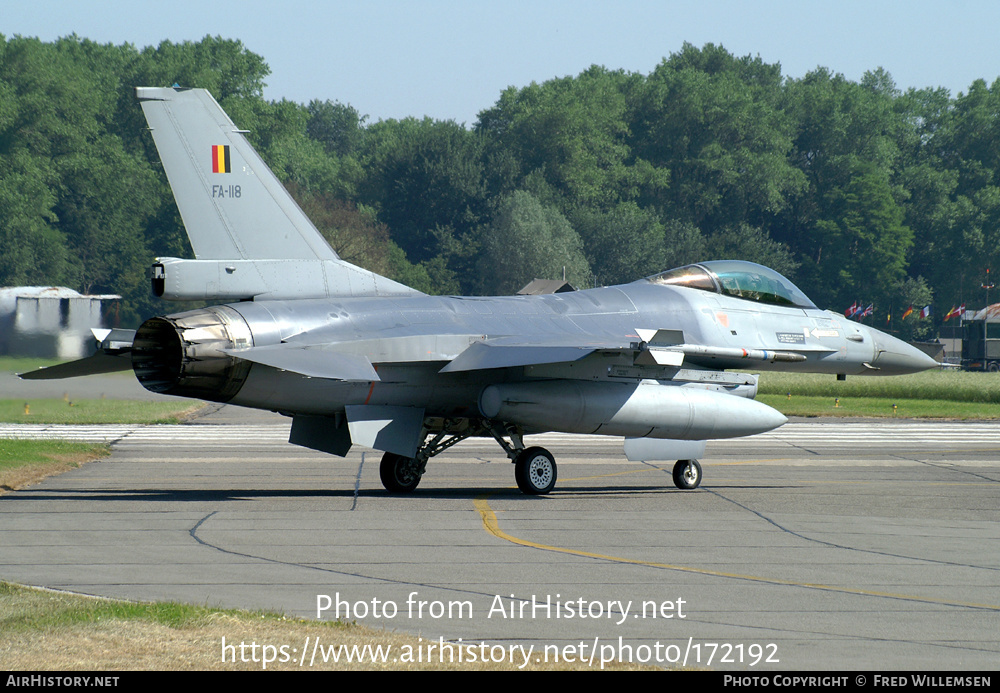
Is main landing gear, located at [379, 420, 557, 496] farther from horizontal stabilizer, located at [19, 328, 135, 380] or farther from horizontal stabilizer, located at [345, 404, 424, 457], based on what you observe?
horizontal stabilizer, located at [19, 328, 135, 380]

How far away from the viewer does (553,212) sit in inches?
3637

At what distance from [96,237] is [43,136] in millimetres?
10380

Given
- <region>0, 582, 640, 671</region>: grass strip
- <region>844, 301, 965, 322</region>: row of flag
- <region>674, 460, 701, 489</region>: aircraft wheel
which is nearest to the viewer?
<region>0, 582, 640, 671</region>: grass strip

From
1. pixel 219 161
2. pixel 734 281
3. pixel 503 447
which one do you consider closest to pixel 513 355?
pixel 503 447

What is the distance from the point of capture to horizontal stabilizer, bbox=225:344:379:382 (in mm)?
14672

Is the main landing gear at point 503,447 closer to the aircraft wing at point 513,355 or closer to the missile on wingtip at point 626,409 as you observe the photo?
the missile on wingtip at point 626,409

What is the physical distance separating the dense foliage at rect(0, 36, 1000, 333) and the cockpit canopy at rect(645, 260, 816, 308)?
60703mm

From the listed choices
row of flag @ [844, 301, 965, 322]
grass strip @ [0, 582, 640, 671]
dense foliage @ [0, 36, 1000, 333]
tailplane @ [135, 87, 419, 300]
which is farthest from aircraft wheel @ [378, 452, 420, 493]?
dense foliage @ [0, 36, 1000, 333]

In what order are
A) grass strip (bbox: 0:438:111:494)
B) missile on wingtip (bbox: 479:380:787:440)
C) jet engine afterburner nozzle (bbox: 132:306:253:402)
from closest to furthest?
jet engine afterburner nozzle (bbox: 132:306:253:402)
missile on wingtip (bbox: 479:380:787:440)
grass strip (bbox: 0:438:111:494)

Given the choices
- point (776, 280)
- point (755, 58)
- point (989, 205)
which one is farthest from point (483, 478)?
point (755, 58)

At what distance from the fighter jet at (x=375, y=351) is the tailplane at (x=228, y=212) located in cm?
2

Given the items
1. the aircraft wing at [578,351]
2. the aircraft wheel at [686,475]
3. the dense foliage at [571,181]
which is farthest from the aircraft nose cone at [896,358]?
the dense foliage at [571,181]

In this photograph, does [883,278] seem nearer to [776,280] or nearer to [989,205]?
[989,205]
